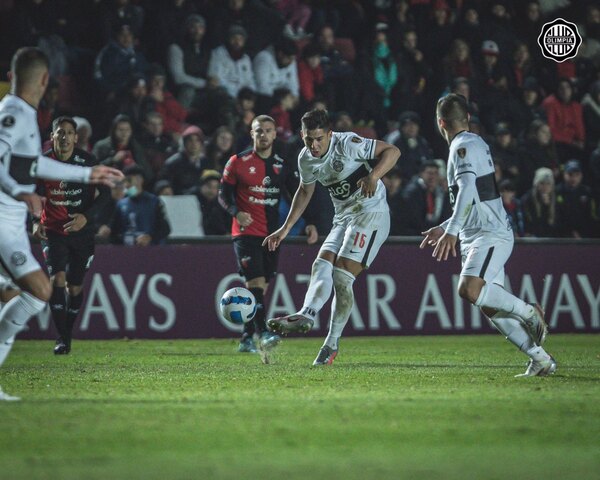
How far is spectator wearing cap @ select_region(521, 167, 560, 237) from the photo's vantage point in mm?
18750

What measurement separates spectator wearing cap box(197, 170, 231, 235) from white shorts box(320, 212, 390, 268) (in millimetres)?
5916

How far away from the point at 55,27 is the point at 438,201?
6.41m

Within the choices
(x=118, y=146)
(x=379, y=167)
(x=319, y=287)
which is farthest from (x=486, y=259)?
(x=118, y=146)

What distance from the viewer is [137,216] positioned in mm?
16062

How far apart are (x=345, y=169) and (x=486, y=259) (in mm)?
1741

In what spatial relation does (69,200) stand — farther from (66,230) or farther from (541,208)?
(541,208)

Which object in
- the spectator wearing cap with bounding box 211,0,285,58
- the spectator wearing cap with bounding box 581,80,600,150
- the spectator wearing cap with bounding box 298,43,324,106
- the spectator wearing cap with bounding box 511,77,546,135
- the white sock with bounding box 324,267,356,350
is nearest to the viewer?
the white sock with bounding box 324,267,356,350

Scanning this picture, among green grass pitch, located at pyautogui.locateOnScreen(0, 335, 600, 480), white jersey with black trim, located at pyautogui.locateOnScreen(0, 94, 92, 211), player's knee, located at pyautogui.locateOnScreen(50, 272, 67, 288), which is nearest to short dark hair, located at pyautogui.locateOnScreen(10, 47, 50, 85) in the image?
white jersey with black trim, located at pyautogui.locateOnScreen(0, 94, 92, 211)

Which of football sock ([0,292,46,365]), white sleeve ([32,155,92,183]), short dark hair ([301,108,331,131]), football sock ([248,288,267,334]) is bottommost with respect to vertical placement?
football sock ([248,288,267,334])

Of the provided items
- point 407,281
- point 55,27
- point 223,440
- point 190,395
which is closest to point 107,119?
point 55,27

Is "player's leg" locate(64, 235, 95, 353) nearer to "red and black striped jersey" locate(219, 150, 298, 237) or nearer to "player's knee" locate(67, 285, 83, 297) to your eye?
"player's knee" locate(67, 285, 83, 297)

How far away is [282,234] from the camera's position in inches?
438

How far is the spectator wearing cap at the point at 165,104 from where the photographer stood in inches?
706

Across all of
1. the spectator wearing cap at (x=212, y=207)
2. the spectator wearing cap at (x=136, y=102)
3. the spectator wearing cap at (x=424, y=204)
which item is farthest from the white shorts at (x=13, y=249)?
the spectator wearing cap at (x=424, y=204)
